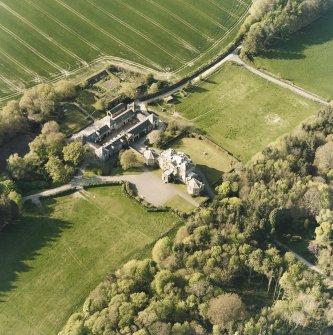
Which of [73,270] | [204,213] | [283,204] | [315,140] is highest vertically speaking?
[315,140]

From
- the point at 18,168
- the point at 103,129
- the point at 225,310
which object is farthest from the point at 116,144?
the point at 225,310

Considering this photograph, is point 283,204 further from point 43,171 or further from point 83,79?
point 83,79

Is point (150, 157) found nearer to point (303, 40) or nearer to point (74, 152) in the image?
point (74, 152)

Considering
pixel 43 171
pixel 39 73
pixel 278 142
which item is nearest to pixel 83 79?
pixel 39 73

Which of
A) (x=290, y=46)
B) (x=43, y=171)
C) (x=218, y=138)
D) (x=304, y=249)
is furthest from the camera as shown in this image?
(x=290, y=46)

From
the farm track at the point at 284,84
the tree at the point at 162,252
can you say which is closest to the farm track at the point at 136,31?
the farm track at the point at 284,84

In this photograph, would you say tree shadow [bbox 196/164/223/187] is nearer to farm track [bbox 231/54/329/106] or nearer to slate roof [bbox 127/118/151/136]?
slate roof [bbox 127/118/151/136]

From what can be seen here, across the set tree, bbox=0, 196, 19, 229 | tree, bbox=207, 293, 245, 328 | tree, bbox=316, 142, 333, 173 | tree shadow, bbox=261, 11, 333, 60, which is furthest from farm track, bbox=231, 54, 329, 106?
tree, bbox=0, 196, 19, 229
